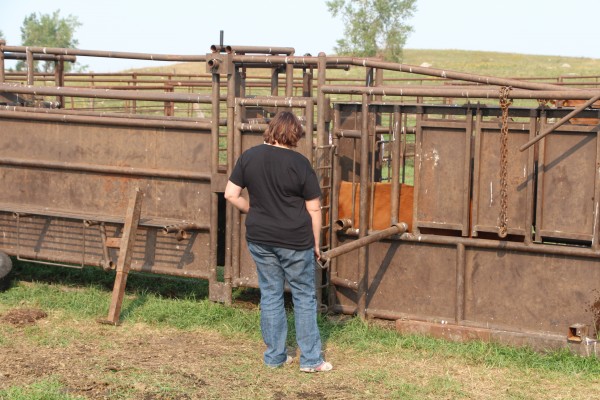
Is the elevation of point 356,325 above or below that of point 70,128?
below

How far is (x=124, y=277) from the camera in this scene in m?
7.76

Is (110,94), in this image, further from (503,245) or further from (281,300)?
(503,245)

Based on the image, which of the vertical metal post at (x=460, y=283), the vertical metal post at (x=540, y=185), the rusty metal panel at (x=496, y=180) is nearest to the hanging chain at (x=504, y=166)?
the rusty metal panel at (x=496, y=180)

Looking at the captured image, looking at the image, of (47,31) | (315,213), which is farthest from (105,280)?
(47,31)

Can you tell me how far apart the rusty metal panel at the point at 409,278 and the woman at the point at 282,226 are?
123 centimetres

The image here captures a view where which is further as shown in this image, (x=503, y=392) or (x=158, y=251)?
(x=158, y=251)

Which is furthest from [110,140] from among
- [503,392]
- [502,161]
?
[503,392]

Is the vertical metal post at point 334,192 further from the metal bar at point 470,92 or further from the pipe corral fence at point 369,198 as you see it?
the metal bar at point 470,92

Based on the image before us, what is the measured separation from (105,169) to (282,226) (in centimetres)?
286

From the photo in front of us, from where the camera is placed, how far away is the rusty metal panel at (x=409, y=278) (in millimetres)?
7305

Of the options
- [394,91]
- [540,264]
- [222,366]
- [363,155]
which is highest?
[394,91]

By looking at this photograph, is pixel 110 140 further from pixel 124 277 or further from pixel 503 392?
pixel 503 392

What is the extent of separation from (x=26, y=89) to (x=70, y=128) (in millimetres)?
584

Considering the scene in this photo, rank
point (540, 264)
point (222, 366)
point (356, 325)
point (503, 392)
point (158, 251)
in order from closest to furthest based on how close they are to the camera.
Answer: point (503, 392), point (222, 366), point (540, 264), point (356, 325), point (158, 251)
